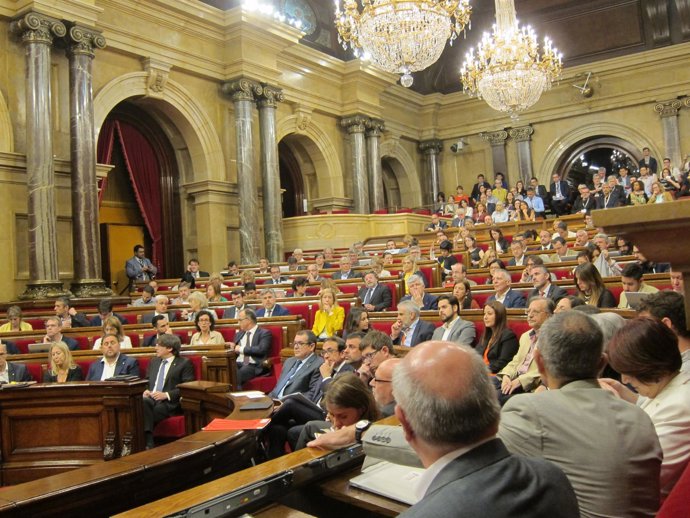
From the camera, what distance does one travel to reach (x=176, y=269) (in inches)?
483

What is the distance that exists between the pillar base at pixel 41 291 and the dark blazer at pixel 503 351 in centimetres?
641

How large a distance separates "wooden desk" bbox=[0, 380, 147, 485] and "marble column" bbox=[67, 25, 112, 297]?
536cm

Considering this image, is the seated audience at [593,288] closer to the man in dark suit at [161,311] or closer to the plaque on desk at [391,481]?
the plaque on desk at [391,481]

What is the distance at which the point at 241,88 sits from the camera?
11789 mm

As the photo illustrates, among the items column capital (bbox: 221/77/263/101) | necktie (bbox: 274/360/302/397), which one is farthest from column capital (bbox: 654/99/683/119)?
necktie (bbox: 274/360/302/397)

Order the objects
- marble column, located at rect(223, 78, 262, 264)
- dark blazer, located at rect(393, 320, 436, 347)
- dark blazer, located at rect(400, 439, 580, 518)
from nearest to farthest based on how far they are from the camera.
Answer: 1. dark blazer, located at rect(400, 439, 580, 518)
2. dark blazer, located at rect(393, 320, 436, 347)
3. marble column, located at rect(223, 78, 262, 264)

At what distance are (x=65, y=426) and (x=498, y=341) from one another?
2778 millimetres

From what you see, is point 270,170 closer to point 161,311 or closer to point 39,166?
point 39,166

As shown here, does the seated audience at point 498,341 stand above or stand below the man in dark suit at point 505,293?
below

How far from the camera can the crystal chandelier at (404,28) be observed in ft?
27.5

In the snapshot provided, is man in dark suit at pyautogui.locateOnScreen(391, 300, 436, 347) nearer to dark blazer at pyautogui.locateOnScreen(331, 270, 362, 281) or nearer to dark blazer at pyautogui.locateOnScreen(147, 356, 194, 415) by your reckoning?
dark blazer at pyautogui.locateOnScreen(147, 356, 194, 415)

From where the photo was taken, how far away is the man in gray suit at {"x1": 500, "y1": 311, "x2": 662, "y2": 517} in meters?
1.53

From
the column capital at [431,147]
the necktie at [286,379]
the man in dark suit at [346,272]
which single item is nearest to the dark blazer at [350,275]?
the man in dark suit at [346,272]

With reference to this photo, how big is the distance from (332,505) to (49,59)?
29.0ft
